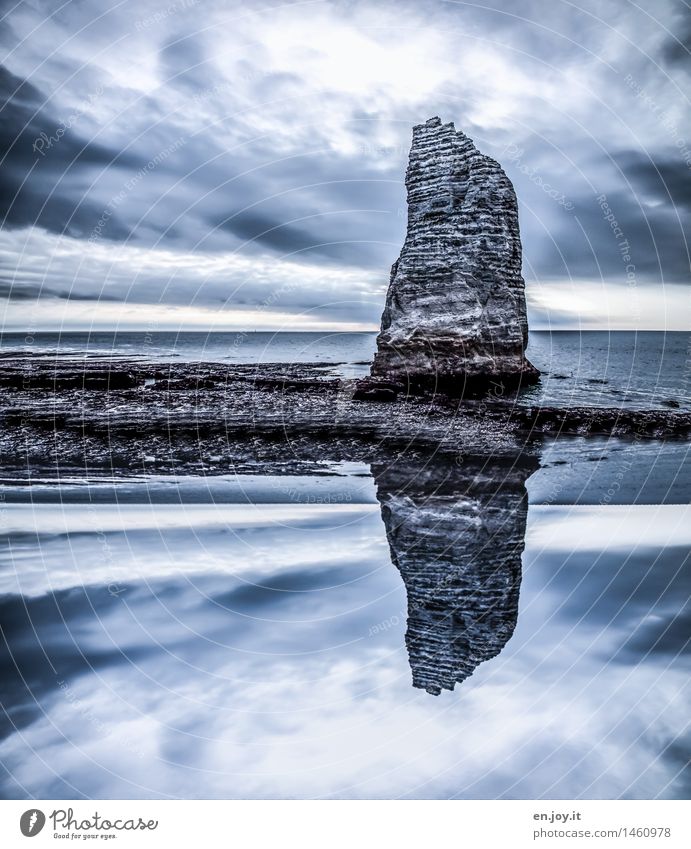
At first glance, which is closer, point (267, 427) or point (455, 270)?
point (267, 427)

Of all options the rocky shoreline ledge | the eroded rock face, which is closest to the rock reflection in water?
the rocky shoreline ledge

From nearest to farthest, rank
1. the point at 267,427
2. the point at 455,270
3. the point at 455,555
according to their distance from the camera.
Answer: the point at 455,555 → the point at 267,427 → the point at 455,270

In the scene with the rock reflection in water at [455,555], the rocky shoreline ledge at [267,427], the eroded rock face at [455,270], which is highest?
the eroded rock face at [455,270]

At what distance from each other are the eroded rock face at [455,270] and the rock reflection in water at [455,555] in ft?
38.8

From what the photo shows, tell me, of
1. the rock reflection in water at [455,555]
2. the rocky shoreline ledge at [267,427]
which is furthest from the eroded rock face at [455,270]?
the rock reflection in water at [455,555]

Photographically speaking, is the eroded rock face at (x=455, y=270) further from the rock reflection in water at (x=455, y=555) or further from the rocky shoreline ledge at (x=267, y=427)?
the rock reflection in water at (x=455, y=555)

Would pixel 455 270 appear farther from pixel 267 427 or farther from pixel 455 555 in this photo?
pixel 455 555

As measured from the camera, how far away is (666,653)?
16.4ft

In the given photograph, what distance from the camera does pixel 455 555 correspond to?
727 centimetres

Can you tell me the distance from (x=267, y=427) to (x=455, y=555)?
9.95 metres

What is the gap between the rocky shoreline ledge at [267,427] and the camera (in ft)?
43.4

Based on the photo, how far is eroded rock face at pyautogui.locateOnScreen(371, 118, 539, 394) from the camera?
22797mm

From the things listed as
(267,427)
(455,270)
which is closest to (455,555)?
(267,427)

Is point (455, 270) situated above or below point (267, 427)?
above
